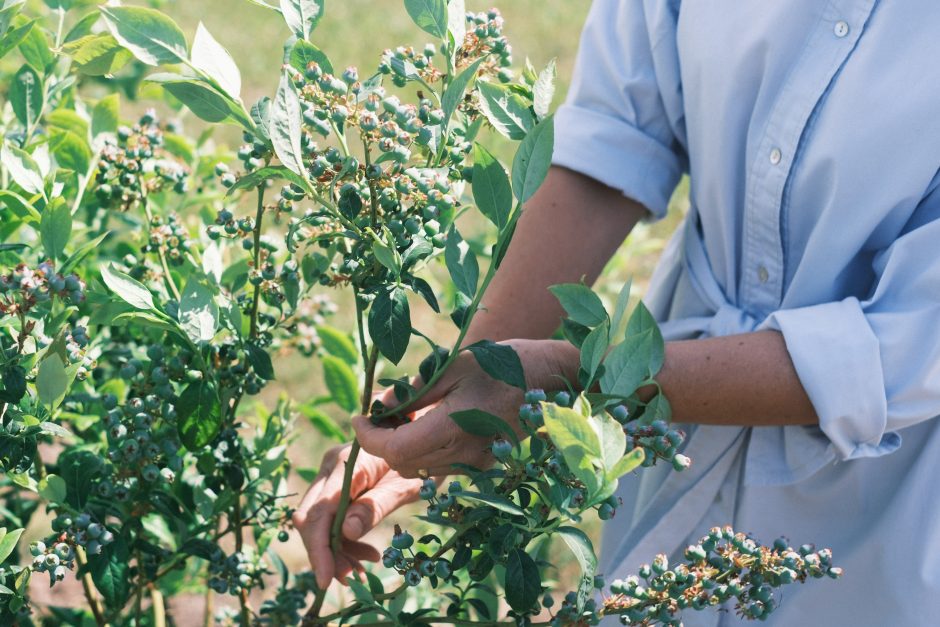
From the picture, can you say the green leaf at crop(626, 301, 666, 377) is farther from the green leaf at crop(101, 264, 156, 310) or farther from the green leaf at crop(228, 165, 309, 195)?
the green leaf at crop(101, 264, 156, 310)

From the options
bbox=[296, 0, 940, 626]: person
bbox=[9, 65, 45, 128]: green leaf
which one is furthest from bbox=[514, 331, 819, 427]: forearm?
bbox=[9, 65, 45, 128]: green leaf

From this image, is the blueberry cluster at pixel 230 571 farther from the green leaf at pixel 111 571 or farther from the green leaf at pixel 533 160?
the green leaf at pixel 533 160

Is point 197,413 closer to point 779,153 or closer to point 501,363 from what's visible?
point 501,363

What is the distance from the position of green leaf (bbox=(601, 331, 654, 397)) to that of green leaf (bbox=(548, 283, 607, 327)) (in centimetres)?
4

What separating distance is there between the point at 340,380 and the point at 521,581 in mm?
574

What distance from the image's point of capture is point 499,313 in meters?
1.40

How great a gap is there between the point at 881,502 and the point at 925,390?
0.23 metres

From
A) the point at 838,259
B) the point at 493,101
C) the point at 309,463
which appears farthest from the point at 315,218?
the point at 309,463

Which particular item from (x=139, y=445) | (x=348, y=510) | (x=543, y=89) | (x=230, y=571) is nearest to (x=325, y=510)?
(x=348, y=510)

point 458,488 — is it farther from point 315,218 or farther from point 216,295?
point 216,295

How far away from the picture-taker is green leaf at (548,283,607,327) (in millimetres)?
939

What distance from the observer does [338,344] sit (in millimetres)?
1440

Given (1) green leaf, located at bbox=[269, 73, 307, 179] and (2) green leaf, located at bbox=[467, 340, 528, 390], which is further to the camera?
(2) green leaf, located at bbox=[467, 340, 528, 390]

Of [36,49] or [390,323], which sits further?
[36,49]
